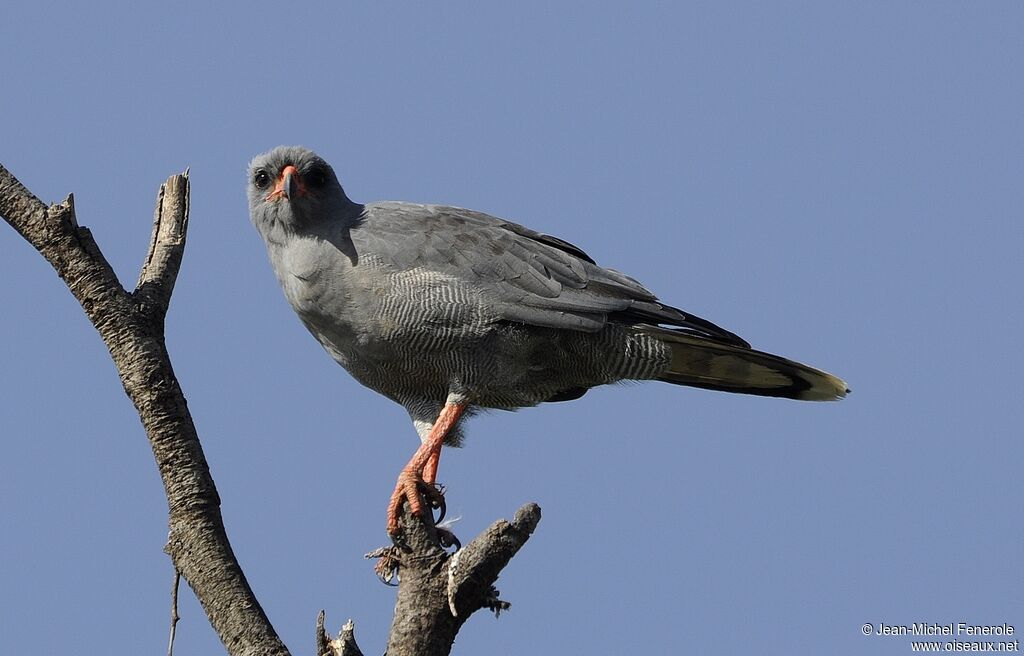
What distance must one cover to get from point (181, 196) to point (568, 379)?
3.00 metres

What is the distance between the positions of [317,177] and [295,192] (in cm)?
24

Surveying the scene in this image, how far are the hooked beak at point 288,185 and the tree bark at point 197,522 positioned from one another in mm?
1310

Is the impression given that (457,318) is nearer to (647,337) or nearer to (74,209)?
(647,337)

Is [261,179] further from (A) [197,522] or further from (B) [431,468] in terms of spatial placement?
(A) [197,522]

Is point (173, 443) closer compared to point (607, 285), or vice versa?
point (173, 443)

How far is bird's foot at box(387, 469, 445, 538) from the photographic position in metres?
7.02

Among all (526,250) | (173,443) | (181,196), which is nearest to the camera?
(173,443)

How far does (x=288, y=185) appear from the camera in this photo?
25.5 ft

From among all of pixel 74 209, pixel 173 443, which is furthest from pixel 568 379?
pixel 74 209

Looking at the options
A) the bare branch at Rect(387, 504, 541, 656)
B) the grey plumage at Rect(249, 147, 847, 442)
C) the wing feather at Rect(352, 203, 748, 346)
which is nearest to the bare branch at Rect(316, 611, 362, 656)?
the bare branch at Rect(387, 504, 541, 656)

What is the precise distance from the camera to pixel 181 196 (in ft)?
24.5

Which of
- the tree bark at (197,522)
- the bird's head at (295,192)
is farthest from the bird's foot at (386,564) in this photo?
the bird's head at (295,192)

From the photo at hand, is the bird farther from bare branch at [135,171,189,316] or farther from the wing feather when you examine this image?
bare branch at [135,171,189,316]

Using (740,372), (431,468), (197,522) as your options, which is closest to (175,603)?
(197,522)
